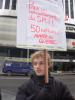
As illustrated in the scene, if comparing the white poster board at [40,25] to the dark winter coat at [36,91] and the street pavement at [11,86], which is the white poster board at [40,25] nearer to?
the street pavement at [11,86]

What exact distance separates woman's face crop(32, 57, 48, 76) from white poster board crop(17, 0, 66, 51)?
0.41m

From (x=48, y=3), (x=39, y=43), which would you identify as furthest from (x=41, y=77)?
(x=48, y=3)

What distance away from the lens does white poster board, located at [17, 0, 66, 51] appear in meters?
4.48

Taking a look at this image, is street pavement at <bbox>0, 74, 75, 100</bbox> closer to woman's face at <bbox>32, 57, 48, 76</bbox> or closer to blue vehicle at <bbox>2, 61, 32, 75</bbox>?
woman's face at <bbox>32, 57, 48, 76</bbox>

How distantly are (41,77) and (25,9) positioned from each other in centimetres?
88

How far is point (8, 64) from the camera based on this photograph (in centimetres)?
4572

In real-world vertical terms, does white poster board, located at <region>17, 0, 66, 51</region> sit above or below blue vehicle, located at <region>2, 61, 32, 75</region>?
above

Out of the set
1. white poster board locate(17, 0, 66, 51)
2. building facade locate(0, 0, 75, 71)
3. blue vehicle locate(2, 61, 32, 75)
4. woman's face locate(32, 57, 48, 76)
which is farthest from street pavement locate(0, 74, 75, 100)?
building facade locate(0, 0, 75, 71)

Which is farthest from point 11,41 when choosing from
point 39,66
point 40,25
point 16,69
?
point 39,66

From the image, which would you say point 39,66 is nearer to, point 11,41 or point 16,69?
point 16,69

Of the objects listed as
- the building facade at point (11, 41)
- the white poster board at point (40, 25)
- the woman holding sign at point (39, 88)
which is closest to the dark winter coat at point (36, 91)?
the woman holding sign at point (39, 88)

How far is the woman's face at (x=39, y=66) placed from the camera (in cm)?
396

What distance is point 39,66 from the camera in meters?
3.99

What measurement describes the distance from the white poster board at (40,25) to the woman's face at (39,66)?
41 centimetres
